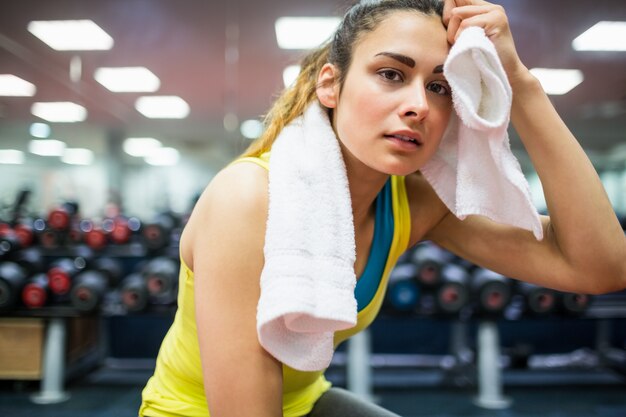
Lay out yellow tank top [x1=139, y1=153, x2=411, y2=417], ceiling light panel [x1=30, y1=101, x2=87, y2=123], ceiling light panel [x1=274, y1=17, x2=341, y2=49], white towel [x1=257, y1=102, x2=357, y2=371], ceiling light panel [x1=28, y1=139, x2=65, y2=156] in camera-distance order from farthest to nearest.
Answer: ceiling light panel [x1=30, y1=101, x2=87, y2=123]
ceiling light panel [x1=28, y1=139, x2=65, y2=156]
ceiling light panel [x1=274, y1=17, x2=341, y2=49]
yellow tank top [x1=139, y1=153, x2=411, y2=417]
white towel [x1=257, y1=102, x2=357, y2=371]

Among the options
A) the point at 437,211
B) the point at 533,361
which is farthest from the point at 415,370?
the point at 437,211

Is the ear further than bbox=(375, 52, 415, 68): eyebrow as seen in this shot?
Yes

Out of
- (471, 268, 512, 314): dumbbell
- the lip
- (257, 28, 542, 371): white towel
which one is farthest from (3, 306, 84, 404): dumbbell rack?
the lip

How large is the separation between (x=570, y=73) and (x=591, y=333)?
249 cm

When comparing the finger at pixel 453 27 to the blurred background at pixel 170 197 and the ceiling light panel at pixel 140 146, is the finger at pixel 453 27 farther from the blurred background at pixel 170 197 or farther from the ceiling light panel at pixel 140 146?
the ceiling light panel at pixel 140 146

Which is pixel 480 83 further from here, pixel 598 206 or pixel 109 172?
pixel 109 172

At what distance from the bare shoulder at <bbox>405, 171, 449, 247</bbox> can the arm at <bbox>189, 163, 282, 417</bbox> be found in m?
0.42

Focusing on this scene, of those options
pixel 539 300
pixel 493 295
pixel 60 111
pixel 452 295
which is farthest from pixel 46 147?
pixel 539 300

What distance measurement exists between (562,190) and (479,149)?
170 mm

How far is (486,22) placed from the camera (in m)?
0.78

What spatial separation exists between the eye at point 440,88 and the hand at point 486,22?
0.22ft

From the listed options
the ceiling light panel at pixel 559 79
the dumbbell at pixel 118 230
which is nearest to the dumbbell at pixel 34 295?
the dumbbell at pixel 118 230

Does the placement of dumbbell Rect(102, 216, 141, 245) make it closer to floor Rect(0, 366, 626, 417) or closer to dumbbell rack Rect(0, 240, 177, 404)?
dumbbell rack Rect(0, 240, 177, 404)

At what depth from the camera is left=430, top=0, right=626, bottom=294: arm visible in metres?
0.82
